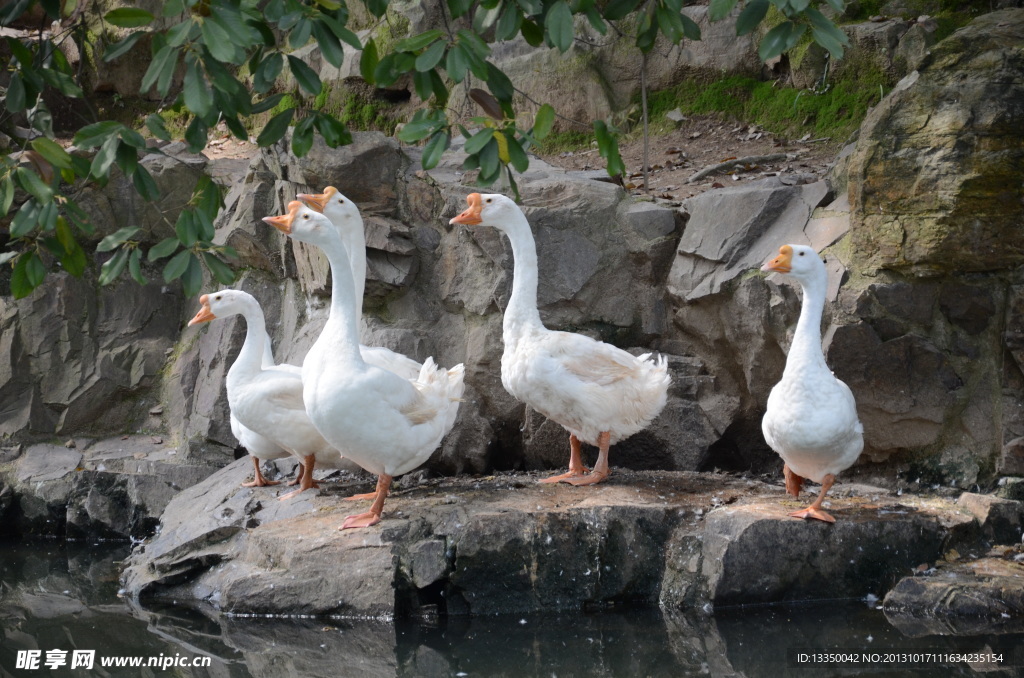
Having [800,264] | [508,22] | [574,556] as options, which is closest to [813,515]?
[574,556]

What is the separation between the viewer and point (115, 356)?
9.19 m

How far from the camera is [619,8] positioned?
3309 mm

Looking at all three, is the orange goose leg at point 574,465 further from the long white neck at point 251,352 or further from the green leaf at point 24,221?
the green leaf at point 24,221

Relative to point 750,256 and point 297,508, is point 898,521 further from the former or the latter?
point 297,508

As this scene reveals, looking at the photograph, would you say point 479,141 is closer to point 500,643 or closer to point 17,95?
point 17,95

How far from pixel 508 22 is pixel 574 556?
3405 mm

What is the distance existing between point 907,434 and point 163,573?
16.2ft

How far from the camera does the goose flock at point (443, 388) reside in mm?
5715

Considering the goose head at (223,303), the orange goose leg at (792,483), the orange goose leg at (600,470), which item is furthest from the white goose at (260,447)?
the orange goose leg at (792,483)

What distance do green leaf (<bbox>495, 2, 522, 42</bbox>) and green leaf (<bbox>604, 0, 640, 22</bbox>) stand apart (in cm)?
35

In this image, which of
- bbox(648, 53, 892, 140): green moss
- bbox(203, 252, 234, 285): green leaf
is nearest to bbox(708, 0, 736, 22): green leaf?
bbox(203, 252, 234, 285): green leaf

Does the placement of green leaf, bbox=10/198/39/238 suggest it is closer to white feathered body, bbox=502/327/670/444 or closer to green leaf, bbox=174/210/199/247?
green leaf, bbox=174/210/199/247

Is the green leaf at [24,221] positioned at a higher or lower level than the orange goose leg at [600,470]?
higher

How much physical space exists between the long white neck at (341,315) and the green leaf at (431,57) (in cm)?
306
